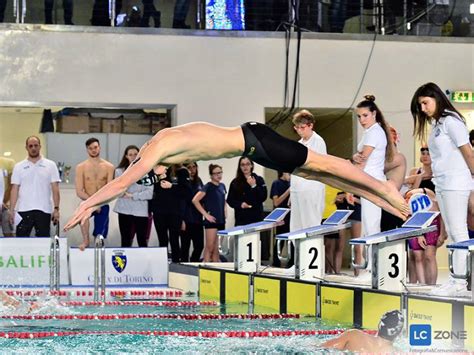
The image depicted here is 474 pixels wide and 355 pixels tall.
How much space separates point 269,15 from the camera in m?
15.7

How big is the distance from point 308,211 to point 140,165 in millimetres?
4101

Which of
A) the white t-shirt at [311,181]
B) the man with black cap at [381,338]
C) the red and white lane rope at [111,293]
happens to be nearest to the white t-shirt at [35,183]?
the red and white lane rope at [111,293]

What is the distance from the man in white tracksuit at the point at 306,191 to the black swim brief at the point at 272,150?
9.24 ft

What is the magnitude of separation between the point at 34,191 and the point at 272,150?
647 centimetres

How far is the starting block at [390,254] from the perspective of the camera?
8438mm

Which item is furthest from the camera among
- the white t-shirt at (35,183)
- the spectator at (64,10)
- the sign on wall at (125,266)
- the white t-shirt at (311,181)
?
the spectator at (64,10)

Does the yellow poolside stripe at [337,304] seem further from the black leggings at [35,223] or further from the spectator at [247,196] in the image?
the black leggings at [35,223]

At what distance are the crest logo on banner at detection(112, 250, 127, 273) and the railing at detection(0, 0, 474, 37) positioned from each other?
4.18 m

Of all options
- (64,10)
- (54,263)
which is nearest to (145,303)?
(54,263)

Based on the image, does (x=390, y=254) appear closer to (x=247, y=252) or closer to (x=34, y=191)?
(x=247, y=252)

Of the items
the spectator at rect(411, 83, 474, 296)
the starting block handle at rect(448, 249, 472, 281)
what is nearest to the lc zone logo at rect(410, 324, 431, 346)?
the starting block handle at rect(448, 249, 472, 281)

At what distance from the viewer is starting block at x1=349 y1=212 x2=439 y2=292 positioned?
332 inches

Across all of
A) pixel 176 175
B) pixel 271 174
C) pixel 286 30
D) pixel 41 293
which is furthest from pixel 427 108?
pixel 271 174

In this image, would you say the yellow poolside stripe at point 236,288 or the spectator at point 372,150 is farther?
the yellow poolside stripe at point 236,288
